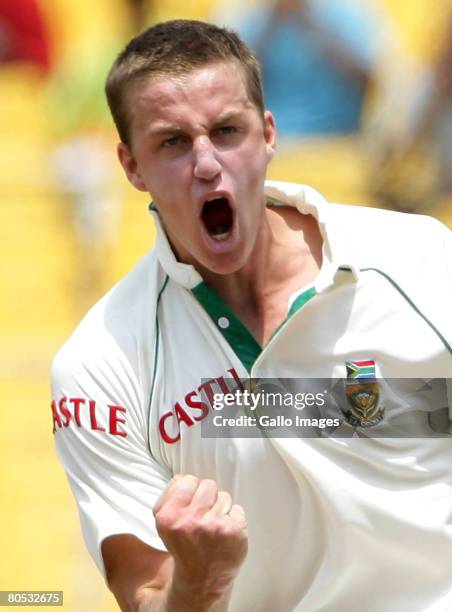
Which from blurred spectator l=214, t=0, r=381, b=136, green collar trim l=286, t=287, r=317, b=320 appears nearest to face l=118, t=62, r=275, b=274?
green collar trim l=286, t=287, r=317, b=320

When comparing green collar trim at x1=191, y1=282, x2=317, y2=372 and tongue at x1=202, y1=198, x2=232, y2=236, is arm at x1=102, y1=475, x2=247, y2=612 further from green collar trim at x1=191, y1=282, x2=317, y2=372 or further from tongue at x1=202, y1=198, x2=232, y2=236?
tongue at x1=202, y1=198, x2=232, y2=236

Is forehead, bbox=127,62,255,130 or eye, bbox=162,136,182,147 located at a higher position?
forehead, bbox=127,62,255,130

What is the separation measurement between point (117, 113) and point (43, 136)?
16.7 ft

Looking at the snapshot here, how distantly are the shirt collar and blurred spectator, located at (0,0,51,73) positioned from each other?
496 cm

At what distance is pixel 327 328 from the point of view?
2867mm

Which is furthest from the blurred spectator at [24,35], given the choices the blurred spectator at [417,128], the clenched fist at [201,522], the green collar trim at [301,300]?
the clenched fist at [201,522]

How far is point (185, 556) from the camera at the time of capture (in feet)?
8.36

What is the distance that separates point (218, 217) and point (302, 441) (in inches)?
18.9

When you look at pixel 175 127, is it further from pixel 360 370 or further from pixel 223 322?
pixel 360 370

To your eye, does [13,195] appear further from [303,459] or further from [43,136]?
[303,459]

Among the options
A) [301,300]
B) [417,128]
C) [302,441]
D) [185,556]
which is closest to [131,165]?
[301,300]

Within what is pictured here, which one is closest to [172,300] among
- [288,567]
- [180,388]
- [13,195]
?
[180,388]

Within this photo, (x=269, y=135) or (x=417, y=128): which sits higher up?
(x=417, y=128)

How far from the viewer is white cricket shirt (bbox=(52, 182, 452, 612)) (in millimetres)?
2822
